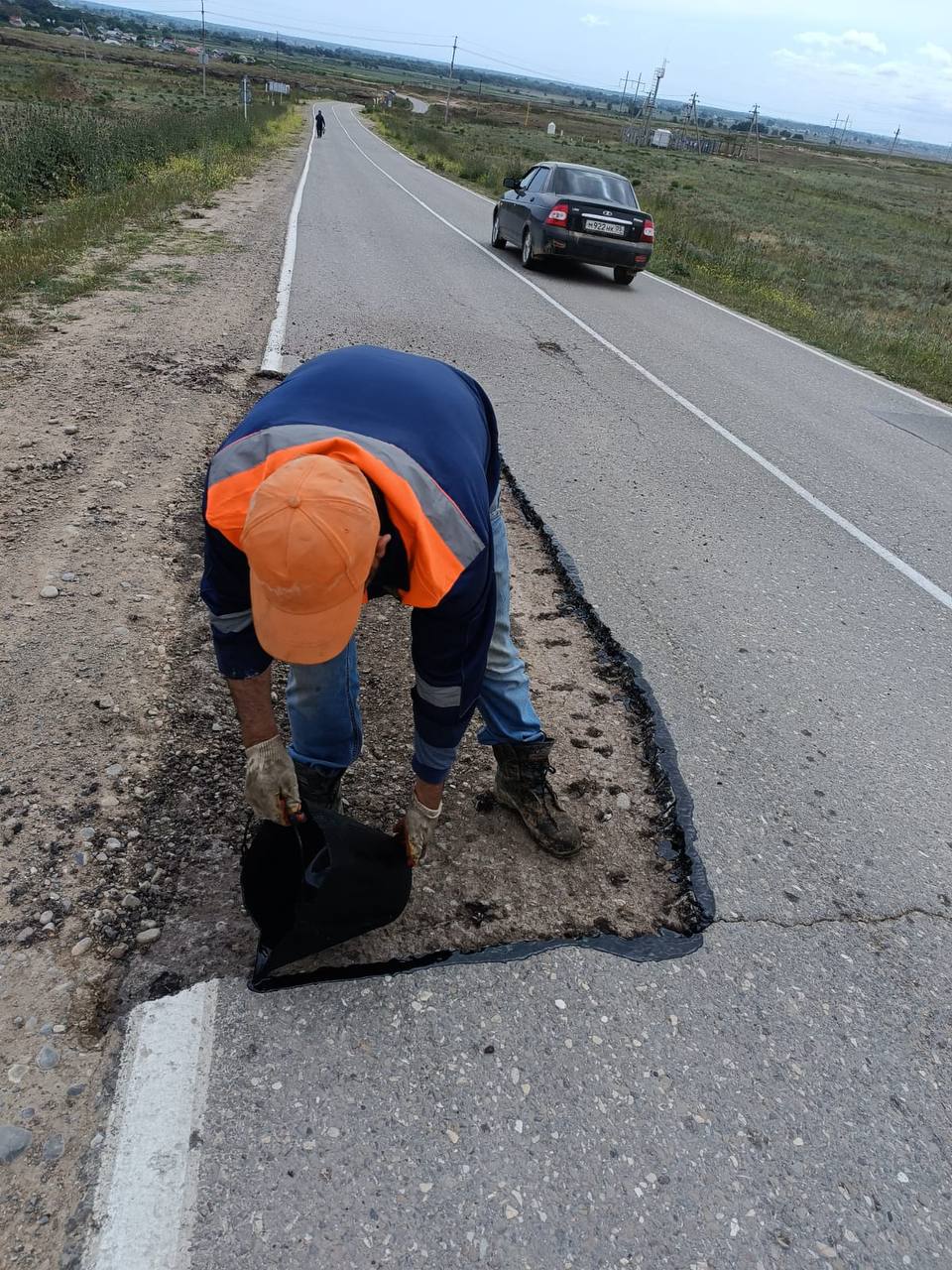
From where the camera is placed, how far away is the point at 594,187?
12320 millimetres

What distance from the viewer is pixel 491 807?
274 centimetres

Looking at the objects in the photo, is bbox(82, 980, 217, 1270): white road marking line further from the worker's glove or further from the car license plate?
the car license plate

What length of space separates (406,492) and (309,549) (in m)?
0.26

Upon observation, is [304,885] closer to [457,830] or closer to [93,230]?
[457,830]

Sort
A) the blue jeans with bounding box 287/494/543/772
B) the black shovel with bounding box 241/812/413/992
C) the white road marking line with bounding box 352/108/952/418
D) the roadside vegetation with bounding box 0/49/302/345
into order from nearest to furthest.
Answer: the black shovel with bounding box 241/812/413/992 → the blue jeans with bounding box 287/494/543/772 → the roadside vegetation with bounding box 0/49/302/345 → the white road marking line with bounding box 352/108/952/418

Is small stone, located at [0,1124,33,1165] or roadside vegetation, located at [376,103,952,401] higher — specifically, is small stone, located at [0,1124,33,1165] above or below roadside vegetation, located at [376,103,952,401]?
below

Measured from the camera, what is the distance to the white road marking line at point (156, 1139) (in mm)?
1554

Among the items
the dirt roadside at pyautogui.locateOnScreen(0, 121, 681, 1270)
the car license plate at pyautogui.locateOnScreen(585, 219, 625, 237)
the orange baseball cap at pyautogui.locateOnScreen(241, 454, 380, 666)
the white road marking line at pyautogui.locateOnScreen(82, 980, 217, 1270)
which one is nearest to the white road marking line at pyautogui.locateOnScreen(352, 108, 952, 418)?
the car license plate at pyautogui.locateOnScreen(585, 219, 625, 237)

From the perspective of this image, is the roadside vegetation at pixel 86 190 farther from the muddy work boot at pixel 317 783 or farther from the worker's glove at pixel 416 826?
the worker's glove at pixel 416 826

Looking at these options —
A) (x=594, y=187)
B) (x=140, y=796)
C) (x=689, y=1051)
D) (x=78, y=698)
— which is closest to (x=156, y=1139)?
(x=140, y=796)

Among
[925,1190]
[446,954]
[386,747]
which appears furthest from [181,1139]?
[925,1190]

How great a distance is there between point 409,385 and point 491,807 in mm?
1442

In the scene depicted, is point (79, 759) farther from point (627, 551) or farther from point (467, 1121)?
point (627, 551)

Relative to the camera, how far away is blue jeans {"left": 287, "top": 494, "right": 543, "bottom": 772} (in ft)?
7.48
